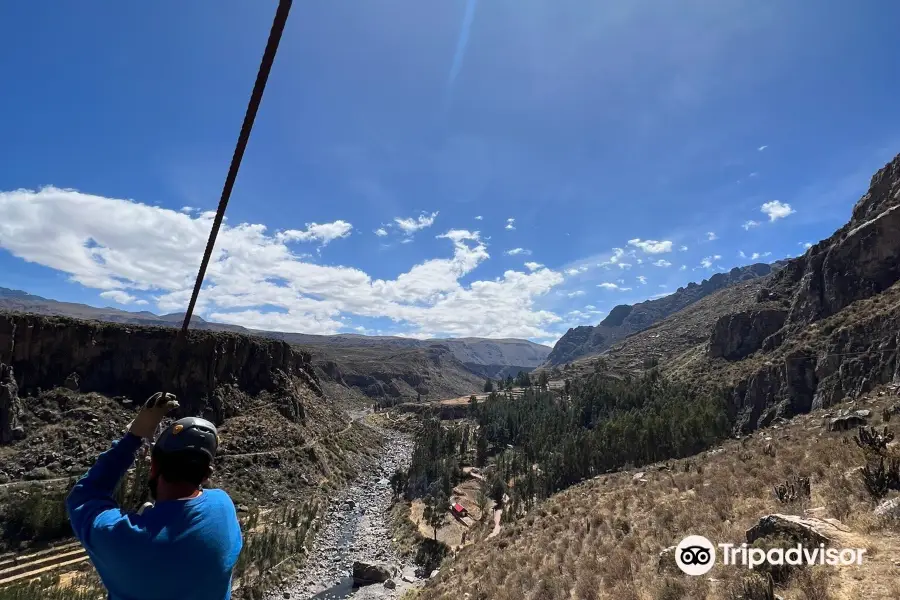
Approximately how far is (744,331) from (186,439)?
12932cm

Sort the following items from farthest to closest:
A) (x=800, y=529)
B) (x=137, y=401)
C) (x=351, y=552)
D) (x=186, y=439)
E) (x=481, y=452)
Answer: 1. (x=481, y=452)
2. (x=137, y=401)
3. (x=351, y=552)
4. (x=800, y=529)
5. (x=186, y=439)

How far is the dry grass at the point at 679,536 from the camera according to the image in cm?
748

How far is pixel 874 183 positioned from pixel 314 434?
136 m

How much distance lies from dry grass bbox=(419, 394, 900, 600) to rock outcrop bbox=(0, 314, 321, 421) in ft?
149

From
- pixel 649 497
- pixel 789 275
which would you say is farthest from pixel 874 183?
pixel 649 497

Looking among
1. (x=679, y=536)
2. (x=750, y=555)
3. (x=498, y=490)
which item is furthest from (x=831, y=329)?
(x=750, y=555)

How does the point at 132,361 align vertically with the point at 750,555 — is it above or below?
below

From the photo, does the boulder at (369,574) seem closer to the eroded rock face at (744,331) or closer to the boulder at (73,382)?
the boulder at (73,382)

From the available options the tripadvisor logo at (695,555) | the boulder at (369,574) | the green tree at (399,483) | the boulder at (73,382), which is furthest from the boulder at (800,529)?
the boulder at (73,382)

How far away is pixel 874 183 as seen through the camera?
105 metres

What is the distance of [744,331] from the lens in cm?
10906

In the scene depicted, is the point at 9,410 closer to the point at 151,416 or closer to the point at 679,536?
the point at 679,536

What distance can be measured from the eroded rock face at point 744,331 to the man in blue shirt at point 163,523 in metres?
122

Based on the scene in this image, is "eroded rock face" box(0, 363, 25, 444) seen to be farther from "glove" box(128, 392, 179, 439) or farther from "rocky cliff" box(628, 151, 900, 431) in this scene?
"rocky cliff" box(628, 151, 900, 431)
